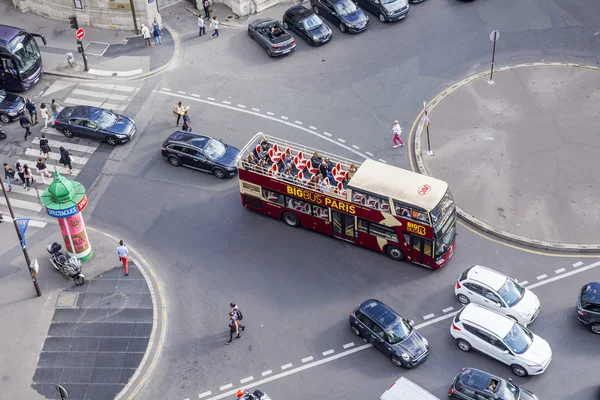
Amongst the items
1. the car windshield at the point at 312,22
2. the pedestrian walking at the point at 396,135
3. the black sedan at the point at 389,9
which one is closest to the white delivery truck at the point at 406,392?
the pedestrian walking at the point at 396,135

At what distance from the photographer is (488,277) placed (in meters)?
41.8

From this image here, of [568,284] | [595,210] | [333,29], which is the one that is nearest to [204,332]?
[568,284]

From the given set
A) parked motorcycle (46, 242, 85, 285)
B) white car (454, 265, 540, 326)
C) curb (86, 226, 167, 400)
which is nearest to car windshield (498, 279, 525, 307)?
white car (454, 265, 540, 326)

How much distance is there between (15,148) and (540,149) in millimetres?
31355

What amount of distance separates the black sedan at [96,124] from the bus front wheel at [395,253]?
59.0 ft

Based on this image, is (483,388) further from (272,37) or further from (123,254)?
(272,37)

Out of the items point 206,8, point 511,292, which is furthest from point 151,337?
point 206,8

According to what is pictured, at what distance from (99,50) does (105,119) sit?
930 cm

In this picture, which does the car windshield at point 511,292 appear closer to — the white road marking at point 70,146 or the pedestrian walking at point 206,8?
the white road marking at point 70,146

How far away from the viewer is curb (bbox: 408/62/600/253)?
147 feet

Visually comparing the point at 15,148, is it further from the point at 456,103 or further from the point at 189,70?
the point at 456,103

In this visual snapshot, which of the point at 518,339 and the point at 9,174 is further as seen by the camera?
the point at 9,174

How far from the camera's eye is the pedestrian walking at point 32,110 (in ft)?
176

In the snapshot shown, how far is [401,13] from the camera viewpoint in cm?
6125
